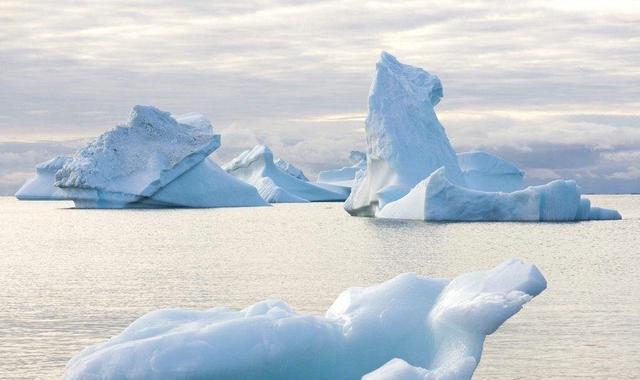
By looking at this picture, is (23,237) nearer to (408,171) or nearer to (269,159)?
(408,171)

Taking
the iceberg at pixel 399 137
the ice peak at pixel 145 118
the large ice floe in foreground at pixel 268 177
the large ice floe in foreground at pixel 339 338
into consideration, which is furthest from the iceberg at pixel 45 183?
the large ice floe in foreground at pixel 339 338

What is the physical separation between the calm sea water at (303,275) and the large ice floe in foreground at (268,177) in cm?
2164

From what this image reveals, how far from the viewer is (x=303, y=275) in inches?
726

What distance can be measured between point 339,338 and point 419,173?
28.1 meters

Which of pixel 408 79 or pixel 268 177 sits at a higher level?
pixel 408 79

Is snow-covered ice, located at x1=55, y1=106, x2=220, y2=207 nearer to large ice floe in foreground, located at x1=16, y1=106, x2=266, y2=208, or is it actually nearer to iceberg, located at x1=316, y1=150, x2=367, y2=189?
large ice floe in foreground, located at x1=16, y1=106, x2=266, y2=208

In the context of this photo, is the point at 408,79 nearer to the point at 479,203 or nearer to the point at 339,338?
the point at 479,203

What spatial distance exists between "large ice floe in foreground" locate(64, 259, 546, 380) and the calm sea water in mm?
1476

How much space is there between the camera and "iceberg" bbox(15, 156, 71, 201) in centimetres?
6591

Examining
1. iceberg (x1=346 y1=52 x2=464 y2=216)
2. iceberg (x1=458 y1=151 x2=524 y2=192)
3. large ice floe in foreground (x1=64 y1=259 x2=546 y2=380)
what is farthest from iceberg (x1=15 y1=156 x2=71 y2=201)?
large ice floe in foreground (x1=64 y1=259 x2=546 y2=380)

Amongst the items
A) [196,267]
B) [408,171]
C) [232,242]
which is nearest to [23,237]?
[232,242]

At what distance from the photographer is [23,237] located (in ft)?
115

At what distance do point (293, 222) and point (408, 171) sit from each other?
9556 millimetres

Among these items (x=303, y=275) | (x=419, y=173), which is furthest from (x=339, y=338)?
(x=419, y=173)
